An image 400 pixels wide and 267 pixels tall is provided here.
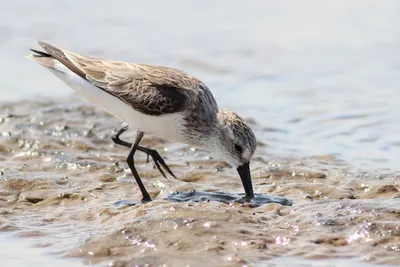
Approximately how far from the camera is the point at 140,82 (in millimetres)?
9695

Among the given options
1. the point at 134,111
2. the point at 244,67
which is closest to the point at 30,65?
the point at 244,67

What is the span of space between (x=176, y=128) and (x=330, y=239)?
8.46 ft

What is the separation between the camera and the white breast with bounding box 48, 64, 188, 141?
31.1 feet

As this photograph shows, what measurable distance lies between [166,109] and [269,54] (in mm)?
7150

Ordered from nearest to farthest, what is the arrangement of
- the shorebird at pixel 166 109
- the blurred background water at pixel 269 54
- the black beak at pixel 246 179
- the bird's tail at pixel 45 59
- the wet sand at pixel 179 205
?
the wet sand at pixel 179 205
the black beak at pixel 246 179
the shorebird at pixel 166 109
the bird's tail at pixel 45 59
the blurred background water at pixel 269 54

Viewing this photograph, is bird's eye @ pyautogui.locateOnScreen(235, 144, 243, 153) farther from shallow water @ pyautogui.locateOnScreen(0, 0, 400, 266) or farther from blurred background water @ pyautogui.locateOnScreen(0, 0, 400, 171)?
blurred background water @ pyautogui.locateOnScreen(0, 0, 400, 171)

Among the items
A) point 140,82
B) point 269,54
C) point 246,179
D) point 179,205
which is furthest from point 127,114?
point 269,54

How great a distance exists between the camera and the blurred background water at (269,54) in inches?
499

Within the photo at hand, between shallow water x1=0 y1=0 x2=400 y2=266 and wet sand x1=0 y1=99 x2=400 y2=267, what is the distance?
20mm

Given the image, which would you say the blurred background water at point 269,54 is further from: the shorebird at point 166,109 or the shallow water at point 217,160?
the shorebird at point 166,109

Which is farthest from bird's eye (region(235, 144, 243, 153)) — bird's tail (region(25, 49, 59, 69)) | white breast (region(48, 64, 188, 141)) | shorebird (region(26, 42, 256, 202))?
bird's tail (region(25, 49, 59, 69))

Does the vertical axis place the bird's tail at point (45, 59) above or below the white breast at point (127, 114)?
above

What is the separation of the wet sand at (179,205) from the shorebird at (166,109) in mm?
468

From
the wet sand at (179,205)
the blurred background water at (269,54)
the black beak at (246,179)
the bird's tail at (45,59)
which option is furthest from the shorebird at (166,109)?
the blurred background water at (269,54)
